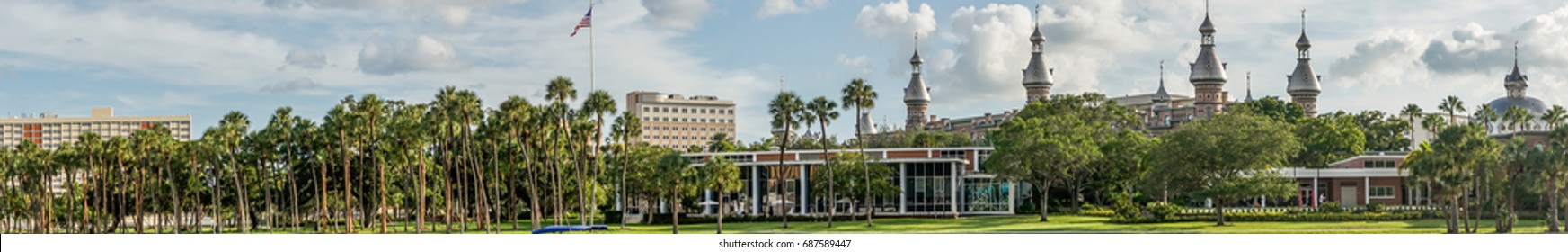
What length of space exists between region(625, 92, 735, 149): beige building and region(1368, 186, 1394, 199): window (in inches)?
Answer: 3820

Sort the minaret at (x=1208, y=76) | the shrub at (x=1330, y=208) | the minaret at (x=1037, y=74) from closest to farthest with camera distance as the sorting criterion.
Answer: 1. the shrub at (x=1330, y=208)
2. the minaret at (x=1208, y=76)
3. the minaret at (x=1037, y=74)

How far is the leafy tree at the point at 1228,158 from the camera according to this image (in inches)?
2773

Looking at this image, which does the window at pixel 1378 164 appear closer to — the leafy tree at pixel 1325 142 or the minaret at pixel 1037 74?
the leafy tree at pixel 1325 142

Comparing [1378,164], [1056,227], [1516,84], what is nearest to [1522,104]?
[1516,84]

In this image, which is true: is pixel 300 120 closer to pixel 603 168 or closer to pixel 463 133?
pixel 463 133

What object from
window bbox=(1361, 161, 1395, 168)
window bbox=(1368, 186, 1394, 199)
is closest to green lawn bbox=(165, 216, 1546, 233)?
window bbox=(1368, 186, 1394, 199)

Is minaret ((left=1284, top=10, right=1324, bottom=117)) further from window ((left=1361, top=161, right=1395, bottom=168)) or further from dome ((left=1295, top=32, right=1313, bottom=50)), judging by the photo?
window ((left=1361, top=161, right=1395, bottom=168))

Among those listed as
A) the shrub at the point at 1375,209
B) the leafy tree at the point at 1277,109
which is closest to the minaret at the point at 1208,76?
the leafy tree at the point at 1277,109

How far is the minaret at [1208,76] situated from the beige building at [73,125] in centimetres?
10414

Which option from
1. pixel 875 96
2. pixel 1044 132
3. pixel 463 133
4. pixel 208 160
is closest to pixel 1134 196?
pixel 1044 132

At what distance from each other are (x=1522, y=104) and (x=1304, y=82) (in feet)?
71.6

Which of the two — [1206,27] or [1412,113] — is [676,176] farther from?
[1206,27]

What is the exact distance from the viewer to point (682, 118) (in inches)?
7288

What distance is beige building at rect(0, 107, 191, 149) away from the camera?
144000 mm
